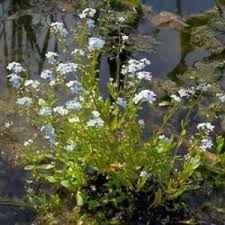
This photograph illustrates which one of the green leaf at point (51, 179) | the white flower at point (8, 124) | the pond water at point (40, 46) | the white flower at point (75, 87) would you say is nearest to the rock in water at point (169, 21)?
the pond water at point (40, 46)

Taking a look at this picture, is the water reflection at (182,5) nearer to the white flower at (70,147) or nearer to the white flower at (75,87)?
the white flower at (70,147)

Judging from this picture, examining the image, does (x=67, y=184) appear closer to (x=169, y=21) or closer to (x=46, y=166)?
(x=46, y=166)

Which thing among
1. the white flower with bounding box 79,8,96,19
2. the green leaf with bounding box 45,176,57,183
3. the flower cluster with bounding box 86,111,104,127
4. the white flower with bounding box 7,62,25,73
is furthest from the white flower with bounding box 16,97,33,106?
the green leaf with bounding box 45,176,57,183

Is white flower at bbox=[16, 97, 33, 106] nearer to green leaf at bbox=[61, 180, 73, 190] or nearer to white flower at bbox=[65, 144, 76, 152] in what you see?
white flower at bbox=[65, 144, 76, 152]

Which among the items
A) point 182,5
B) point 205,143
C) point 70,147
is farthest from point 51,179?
point 182,5

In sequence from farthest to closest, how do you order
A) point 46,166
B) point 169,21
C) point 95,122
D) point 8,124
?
point 169,21 < point 8,124 < point 46,166 < point 95,122

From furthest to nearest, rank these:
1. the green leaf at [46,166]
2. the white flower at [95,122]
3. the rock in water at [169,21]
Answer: the rock in water at [169,21], the green leaf at [46,166], the white flower at [95,122]

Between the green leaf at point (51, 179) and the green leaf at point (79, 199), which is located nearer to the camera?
the green leaf at point (79, 199)
